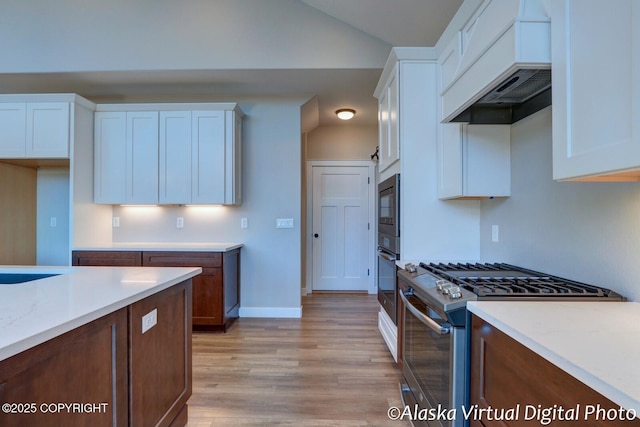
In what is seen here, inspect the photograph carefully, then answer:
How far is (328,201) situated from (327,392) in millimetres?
3198

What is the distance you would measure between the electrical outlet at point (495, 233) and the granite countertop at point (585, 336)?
1.00 metres

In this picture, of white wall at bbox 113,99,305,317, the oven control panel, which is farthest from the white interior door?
the oven control panel

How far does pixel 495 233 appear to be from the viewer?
2172mm

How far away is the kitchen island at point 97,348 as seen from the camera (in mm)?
855

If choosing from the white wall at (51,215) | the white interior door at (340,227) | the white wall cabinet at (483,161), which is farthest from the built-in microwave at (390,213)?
the white wall at (51,215)

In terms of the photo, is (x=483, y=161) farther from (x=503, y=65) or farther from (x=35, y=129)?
(x=35, y=129)

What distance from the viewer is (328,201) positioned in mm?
5031

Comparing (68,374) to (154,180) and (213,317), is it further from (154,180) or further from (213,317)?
(154,180)

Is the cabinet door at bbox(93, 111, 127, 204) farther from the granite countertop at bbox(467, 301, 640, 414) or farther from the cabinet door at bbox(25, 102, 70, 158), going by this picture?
the granite countertop at bbox(467, 301, 640, 414)

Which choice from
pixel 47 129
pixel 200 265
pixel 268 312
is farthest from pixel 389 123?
pixel 47 129

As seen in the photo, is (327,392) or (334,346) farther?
(334,346)

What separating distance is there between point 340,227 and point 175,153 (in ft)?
8.51

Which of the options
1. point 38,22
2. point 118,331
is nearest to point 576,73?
point 118,331

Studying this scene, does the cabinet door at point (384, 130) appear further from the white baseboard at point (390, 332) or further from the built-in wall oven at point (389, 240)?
the white baseboard at point (390, 332)
